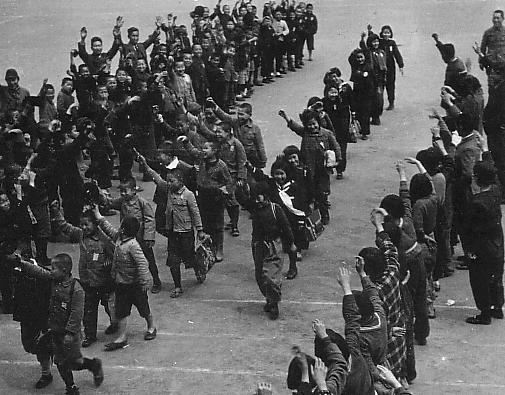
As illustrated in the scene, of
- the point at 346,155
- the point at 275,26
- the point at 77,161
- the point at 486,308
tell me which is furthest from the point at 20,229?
the point at 275,26

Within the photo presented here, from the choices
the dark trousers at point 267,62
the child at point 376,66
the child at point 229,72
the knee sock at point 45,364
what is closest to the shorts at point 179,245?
the knee sock at point 45,364

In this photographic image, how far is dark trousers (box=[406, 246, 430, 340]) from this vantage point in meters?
10.5

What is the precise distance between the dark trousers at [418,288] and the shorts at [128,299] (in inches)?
119

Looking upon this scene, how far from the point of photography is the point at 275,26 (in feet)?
79.1

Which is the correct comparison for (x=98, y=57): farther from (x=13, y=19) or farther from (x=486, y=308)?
(x=13, y=19)

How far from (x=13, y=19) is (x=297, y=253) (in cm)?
2288

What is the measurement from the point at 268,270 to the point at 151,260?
1613 mm

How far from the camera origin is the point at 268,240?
40.2ft

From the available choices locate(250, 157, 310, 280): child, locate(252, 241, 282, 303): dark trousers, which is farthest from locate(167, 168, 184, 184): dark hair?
locate(252, 241, 282, 303): dark trousers

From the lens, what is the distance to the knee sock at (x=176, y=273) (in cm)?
1268

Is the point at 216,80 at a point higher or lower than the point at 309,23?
lower

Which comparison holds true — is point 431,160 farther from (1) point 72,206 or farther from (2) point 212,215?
(1) point 72,206

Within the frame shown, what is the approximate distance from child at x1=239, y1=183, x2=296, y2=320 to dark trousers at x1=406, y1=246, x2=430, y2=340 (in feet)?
6.22

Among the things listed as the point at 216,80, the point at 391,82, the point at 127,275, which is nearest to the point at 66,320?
the point at 127,275
